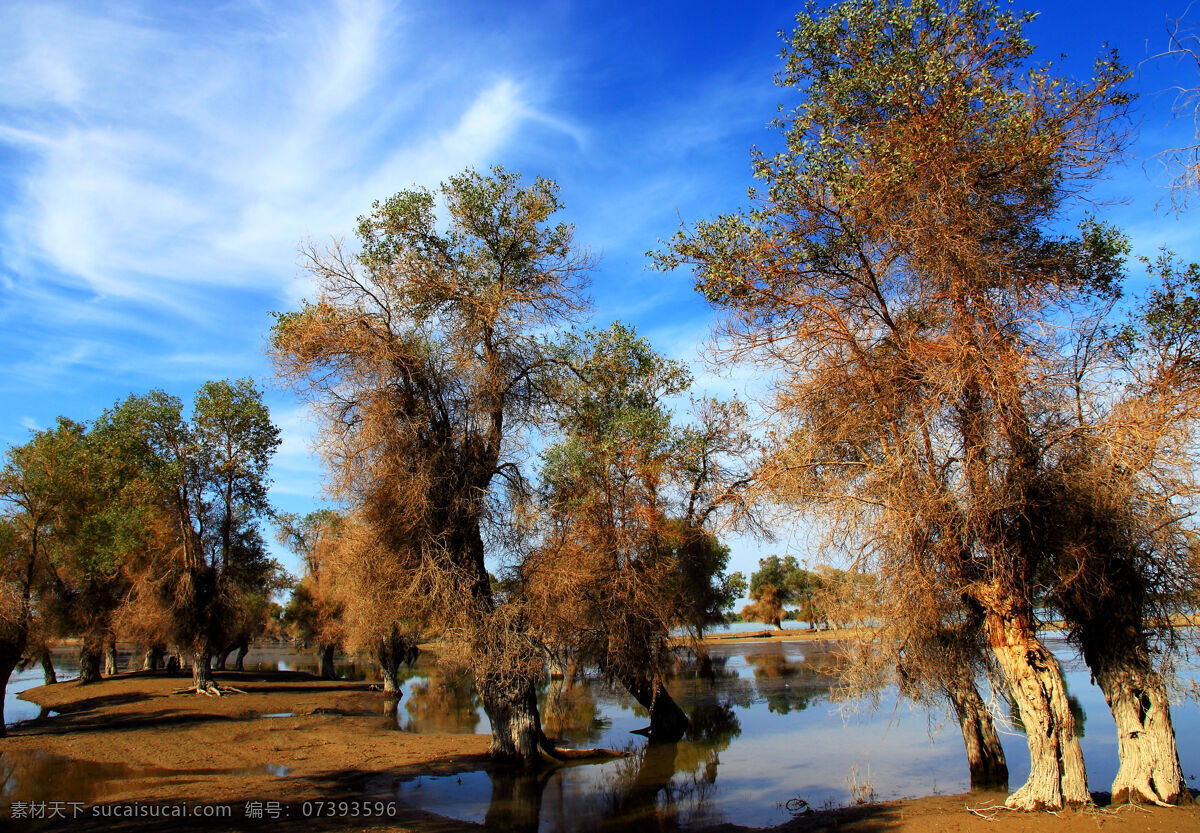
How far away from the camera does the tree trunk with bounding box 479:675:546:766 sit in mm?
15844

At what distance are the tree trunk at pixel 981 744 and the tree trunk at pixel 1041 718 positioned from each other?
3012 millimetres

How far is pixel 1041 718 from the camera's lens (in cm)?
987

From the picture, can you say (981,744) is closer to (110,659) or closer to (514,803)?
(514,803)

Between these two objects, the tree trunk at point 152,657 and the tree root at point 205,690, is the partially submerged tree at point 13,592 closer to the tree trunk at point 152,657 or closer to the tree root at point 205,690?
the tree root at point 205,690

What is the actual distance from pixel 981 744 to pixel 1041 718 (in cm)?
440

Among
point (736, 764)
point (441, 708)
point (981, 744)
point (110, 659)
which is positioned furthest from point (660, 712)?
point (110, 659)

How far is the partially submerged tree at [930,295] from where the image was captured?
399 inches

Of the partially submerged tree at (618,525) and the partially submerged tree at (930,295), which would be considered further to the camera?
the partially submerged tree at (618,525)

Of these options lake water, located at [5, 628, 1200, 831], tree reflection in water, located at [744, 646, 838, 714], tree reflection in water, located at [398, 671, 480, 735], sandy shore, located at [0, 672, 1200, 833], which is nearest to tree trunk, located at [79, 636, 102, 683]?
sandy shore, located at [0, 672, 1200, 833]

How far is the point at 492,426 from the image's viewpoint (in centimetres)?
1697

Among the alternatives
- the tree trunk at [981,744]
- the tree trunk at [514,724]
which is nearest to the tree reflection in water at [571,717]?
the tree trunk at [514,724]

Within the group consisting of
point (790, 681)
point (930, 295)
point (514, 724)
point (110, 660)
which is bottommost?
point (790, 681)

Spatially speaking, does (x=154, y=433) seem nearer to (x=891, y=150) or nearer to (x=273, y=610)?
(x=891, y=150)

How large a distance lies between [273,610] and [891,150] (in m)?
71.6
